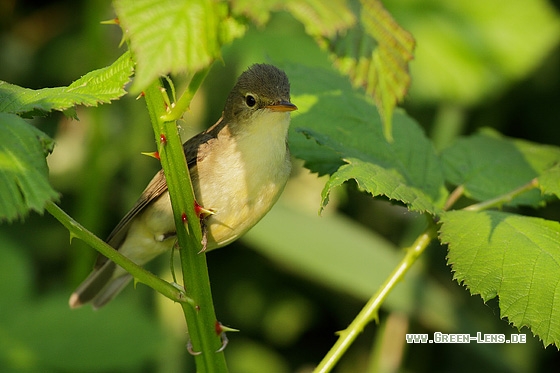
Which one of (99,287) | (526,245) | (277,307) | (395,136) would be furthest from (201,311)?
(277,307)

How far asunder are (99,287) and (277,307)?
187 centimetres

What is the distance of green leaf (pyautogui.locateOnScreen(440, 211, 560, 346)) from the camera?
5.95 ft

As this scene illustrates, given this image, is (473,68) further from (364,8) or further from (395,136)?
(364,8)

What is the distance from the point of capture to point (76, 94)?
1695 millimetres

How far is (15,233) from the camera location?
484cm

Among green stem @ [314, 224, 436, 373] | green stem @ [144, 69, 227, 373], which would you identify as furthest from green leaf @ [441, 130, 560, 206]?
green stem @ [144, 69, 227, 373]

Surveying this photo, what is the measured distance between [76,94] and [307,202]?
9.69 feet

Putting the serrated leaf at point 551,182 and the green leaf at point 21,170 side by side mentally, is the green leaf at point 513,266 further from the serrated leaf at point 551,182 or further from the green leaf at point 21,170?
the green leaf at point 21,170

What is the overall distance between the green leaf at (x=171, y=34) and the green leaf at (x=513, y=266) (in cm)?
92

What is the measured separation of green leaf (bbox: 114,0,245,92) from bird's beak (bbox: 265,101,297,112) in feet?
4.14

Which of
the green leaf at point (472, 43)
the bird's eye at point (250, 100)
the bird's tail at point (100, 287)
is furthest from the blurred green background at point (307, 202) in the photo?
the bird's eye at point (250, 100)

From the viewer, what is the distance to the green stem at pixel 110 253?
5.00 ft

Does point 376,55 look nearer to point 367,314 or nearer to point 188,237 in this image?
point 188,237

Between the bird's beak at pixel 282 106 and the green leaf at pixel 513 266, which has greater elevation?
the bird's beak at pixel 282 106
